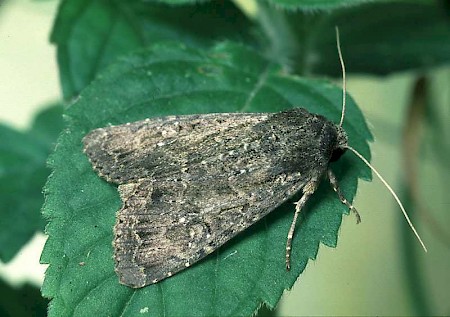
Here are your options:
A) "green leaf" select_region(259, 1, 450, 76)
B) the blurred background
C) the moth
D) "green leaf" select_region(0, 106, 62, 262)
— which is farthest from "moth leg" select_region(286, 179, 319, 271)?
"green leaf" select_region(0, 106, 62, 262)

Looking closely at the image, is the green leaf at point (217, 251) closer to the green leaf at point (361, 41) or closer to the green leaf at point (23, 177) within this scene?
the green leaf at point (361, 41)

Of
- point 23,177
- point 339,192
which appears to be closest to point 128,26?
point 23,177

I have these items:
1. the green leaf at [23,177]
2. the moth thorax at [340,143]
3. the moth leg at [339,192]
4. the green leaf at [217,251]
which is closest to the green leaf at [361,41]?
the green leaf at [217,251]

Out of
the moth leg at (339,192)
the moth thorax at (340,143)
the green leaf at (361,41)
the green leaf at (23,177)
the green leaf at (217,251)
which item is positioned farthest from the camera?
the green leaf at (361,41)

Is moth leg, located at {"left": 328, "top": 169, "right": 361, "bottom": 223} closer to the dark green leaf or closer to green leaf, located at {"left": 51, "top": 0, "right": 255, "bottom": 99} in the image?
green leaf, located at {"left": 51, "top": 0, "right": 255, "bottom": 99}

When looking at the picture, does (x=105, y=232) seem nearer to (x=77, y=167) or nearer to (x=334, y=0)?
(x=77, y=167)

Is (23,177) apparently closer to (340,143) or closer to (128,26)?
(128,26)
